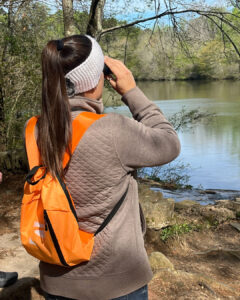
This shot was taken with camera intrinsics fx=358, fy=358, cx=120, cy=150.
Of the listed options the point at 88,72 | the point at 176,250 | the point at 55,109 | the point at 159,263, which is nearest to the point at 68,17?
the point at 176,250

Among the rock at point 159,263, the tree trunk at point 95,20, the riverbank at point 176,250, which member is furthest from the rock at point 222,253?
the tree trunk at point 95,20

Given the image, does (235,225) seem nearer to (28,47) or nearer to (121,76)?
(121,76)

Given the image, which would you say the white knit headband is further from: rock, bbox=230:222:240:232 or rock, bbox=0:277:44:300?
rock, bbox=230:222:240:232

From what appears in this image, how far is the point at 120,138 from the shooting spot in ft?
4.01

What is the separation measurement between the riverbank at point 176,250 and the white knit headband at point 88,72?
2.00m

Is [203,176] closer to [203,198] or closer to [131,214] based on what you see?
[203,198]

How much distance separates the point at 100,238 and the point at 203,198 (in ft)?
26.5

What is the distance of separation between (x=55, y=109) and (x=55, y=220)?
38 centimetres

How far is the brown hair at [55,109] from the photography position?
1.23m

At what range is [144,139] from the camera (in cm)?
125

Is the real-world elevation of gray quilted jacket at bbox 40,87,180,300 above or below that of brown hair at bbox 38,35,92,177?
below

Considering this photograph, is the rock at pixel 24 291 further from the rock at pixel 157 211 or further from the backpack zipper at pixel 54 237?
the rock at pixel 157 211

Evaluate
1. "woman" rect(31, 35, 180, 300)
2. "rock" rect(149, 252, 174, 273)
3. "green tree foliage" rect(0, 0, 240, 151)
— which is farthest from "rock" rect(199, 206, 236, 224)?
"woman" rect(31, 35, 180, 300)

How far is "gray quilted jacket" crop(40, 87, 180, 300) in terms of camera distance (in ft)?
4.04
